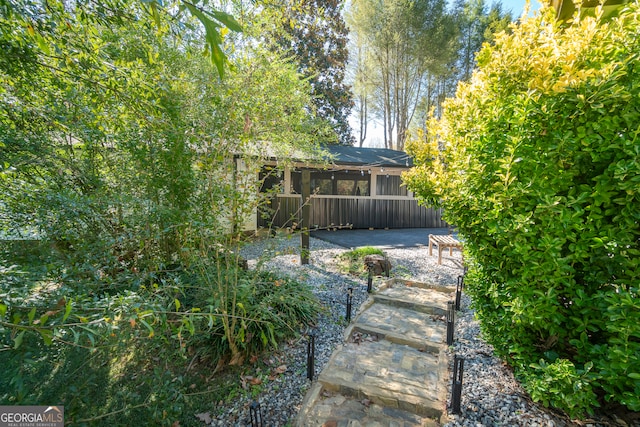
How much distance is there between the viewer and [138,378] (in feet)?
7.99

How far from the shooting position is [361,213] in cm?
1048

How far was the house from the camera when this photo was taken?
9.27 metres

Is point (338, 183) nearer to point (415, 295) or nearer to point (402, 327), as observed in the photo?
point (415, 295)

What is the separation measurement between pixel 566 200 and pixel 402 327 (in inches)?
86.1

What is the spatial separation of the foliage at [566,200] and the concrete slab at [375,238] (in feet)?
17.4

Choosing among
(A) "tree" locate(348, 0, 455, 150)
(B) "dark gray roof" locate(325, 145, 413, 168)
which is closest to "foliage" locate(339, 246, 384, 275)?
(B) "dark gray roof" locate(325, 145, 413, 168)

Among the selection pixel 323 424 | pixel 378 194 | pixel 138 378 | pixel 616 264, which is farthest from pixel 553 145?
pixel 378 194

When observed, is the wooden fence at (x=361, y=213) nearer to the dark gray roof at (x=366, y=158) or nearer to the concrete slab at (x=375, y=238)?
the concrete slab at (x=375, y=238)

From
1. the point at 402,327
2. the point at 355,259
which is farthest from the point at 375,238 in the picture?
the point at 402,327

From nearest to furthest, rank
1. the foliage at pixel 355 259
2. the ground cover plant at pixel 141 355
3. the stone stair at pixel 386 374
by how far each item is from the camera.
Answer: the ground cover plant at pixel 141 355
the stone stair at pixel 386 374
the foliage at pixel 355 259

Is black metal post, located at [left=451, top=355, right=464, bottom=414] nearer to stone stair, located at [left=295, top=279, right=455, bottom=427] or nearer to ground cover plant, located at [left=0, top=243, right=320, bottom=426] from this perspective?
stone stair, located at [left=295, top=279, right=455, bottom=427]

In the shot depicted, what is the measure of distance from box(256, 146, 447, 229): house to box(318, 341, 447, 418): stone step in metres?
6.39

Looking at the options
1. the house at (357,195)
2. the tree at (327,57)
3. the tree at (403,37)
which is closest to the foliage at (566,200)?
the house at (357,195)

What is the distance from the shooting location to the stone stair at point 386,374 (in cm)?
206
